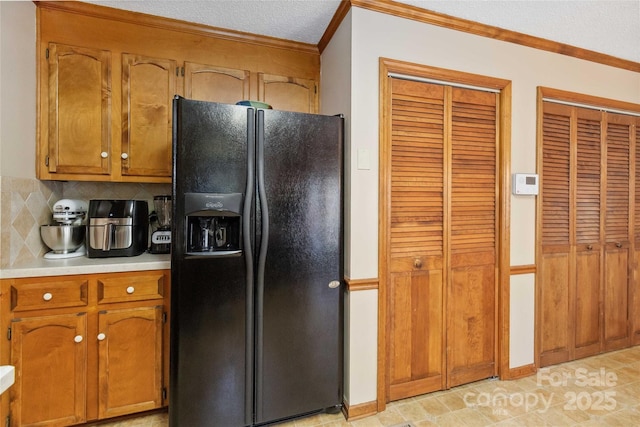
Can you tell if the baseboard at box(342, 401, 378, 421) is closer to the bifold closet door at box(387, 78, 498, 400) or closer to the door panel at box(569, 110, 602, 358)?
the bifold closet door at box(387, 78, 498, 400)

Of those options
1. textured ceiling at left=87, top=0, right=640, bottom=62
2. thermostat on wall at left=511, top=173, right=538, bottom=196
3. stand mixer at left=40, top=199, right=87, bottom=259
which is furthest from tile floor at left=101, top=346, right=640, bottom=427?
textured ceiling at left=87, top=0, right=640, bottom=62

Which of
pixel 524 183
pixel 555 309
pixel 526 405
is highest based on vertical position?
pixel 524 183

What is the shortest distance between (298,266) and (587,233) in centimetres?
238

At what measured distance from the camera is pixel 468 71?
1.99 m

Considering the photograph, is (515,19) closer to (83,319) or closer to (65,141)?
(65,141)

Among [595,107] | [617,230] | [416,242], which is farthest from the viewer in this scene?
[617,230]

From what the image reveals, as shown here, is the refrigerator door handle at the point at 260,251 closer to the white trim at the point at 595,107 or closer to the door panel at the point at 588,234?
the white trim at the point at 595,107

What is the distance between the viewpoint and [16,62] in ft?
5.41

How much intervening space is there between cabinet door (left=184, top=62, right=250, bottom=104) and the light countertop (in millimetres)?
1108

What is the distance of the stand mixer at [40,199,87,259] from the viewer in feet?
5.87

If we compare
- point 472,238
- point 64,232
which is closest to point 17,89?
point 64,232

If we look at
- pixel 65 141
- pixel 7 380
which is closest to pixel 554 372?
pixel 7 380

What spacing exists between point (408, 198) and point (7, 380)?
1808mm

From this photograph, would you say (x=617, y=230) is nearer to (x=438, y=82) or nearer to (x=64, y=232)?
(x=438, y=82)
